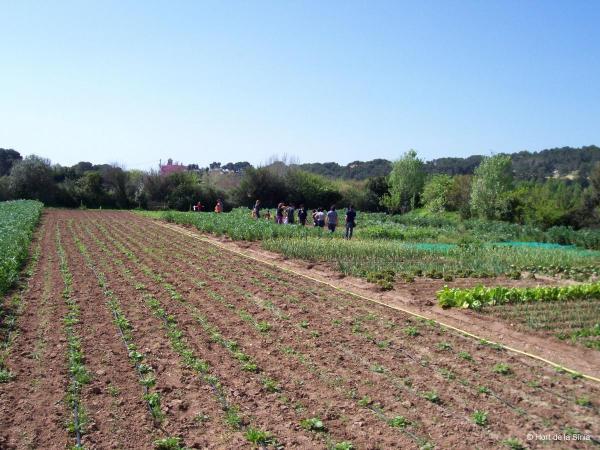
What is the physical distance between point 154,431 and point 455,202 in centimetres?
4510

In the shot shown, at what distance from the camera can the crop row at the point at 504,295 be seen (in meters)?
10.3

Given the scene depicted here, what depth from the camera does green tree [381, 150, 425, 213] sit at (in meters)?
49.9

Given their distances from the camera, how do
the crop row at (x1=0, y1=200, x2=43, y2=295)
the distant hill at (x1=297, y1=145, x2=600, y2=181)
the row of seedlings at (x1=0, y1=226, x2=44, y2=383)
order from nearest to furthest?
the row of seedlings at (x1=0, y1=226, x2=44, y2=383) < the crop row at (x1=0, y1=200, x2=43, y2=295) < the distant hill at (x1=297, y1=145, x2=600, y2=181)

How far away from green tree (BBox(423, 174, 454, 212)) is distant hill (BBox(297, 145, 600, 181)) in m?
22.9

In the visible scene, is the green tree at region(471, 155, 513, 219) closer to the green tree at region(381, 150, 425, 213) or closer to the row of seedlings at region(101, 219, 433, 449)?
the green tree at region(381, 150, 425, 213)

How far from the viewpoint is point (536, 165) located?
9069 centimetres

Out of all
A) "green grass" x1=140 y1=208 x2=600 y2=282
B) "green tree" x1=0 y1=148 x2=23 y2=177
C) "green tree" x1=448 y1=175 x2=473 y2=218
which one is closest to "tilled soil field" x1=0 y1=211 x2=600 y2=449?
"green grass" x1=140 y1=208 x2=600 y2=282

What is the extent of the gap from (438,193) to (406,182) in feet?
11.0

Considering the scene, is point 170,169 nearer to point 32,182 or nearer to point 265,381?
point 32,182

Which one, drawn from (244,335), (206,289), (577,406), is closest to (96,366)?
(244,335)

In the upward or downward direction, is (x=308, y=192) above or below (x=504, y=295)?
above

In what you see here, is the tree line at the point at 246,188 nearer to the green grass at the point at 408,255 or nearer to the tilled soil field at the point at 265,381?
the green grass at the point at 408,255

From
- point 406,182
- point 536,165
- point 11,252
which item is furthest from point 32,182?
point 536,165

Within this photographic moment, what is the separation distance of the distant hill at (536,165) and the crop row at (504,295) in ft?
204
